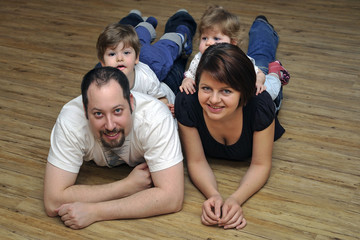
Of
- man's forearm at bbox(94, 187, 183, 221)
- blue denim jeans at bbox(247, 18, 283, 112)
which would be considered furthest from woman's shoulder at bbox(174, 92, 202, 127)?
blue denim jeans at bbox(247, 18, 283, 112)

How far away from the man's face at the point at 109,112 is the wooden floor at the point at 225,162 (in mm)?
337

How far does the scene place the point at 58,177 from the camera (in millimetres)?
1979

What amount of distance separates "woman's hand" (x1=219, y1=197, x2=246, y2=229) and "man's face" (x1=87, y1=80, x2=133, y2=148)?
0.47 m

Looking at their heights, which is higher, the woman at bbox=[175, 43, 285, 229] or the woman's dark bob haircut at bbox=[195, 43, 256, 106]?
the woman's dark bob haircut at bbox=[195, 43, 256, 106]

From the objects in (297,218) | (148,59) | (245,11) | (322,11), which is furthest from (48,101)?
(322,11)

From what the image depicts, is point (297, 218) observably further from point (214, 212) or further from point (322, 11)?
point (322, 11)

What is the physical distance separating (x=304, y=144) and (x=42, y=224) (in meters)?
1.23

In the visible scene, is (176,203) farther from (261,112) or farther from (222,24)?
(222,24)

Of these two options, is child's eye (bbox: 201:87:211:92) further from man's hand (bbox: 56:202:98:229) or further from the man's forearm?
man's hand (bbox: 56:202:98:229)

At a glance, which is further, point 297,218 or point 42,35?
point 42,35

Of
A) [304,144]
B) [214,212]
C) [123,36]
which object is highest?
[123,36]

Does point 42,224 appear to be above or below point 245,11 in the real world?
below

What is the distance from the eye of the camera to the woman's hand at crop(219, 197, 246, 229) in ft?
6.42

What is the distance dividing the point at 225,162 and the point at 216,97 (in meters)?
0.48
